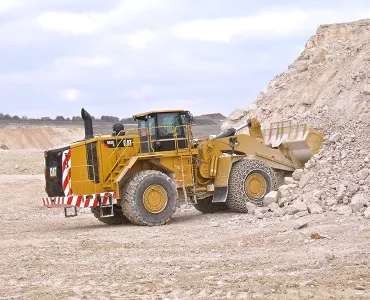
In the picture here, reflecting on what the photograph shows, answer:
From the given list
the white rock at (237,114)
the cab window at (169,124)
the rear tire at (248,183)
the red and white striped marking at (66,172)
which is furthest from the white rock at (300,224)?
the white rock at (237,114)

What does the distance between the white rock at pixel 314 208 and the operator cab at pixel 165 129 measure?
328 cm

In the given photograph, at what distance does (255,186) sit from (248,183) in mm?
177

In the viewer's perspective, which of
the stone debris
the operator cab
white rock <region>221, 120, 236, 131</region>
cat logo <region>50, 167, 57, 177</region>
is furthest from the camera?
white rock <region>221, 120, 236, 131</region>

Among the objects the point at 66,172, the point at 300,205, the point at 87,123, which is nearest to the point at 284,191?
the point at 300,205

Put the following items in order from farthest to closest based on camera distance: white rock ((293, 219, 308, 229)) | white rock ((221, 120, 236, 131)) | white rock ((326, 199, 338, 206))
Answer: white rock ((221, 120, 236, 131))
white rock ((326, 199, 338, 206))
white rock ((293, 219, 308, 229))

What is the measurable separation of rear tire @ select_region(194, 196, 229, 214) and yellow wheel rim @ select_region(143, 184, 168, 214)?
243cm

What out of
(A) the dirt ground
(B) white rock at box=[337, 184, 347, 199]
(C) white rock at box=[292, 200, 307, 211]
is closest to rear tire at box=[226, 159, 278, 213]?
(A) the dirt ground

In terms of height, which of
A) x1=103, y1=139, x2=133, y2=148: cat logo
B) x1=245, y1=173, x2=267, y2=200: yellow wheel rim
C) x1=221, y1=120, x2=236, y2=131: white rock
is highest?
x1=221, y1=120, x2=236, y2=131: white rock

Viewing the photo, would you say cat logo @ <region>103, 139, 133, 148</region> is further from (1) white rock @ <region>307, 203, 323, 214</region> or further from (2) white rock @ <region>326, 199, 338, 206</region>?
(2) white rock @ <region>326, 199, 338, 206</region>

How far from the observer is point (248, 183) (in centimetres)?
1512

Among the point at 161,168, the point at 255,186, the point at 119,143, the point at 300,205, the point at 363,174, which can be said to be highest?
the point at 119,143

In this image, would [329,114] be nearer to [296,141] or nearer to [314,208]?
[296,141]

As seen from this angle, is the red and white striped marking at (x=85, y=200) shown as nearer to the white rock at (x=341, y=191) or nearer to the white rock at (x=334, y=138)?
the white rock at (x=341, y=191)

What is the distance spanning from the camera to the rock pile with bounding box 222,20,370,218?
43.3ft
